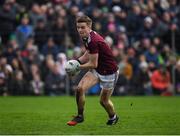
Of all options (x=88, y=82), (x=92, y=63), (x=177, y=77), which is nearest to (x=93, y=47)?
(x=92, y=63)

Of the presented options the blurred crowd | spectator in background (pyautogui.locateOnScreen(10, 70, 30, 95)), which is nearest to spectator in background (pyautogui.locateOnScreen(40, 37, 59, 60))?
the blurred crowd

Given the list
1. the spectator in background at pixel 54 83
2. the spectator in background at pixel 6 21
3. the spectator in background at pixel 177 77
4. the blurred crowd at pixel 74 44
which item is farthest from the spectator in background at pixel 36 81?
the spectator in background at pixel 177 77

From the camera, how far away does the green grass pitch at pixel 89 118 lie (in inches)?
489

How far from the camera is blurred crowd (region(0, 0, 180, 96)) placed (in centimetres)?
2564

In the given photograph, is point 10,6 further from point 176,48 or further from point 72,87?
point 176,48

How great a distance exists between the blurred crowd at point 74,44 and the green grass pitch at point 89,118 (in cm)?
324

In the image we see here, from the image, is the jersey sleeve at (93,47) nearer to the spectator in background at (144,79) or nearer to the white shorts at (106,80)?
the white shorts at (106,80)

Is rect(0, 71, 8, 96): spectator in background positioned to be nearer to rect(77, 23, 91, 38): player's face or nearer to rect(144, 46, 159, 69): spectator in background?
rect(144, 46, 159, 69): spectator in background

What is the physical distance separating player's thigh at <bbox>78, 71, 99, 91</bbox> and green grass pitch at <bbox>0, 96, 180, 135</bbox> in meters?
0.80

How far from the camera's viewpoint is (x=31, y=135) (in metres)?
11.5

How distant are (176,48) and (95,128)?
1491cm

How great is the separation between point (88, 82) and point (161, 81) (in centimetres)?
1298

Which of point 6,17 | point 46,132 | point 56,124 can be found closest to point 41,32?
point 6,17

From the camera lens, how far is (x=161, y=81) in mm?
25781
